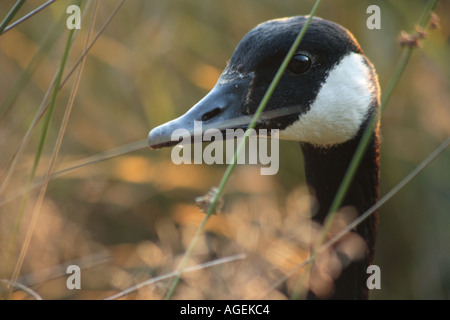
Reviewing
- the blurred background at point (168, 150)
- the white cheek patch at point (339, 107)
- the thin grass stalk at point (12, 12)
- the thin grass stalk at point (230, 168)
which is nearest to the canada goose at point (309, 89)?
the white cheek patch at point (339, 107)

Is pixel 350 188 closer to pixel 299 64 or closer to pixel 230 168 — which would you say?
pixel 299 64

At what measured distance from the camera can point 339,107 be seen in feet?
5.47

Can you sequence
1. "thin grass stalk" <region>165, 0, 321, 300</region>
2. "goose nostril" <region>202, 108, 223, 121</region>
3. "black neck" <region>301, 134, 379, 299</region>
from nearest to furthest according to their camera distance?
"thin grass stalk" <region>165, 0, 321, 300</region>
"goose nostril" <region>202, 108, 223, 121</region>
"black neck" <region>301, 134, 379, 299</region>

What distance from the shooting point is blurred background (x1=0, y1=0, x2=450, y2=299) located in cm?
252

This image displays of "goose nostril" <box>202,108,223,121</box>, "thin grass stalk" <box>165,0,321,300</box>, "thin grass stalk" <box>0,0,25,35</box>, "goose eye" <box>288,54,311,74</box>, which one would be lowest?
"thin grass stalk" <box>165,0,321,300</box>

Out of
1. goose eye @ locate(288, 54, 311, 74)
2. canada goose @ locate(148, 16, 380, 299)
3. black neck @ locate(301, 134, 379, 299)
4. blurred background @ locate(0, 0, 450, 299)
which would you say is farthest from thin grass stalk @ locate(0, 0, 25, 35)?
blurred background @ locate(0, 0, 450, 299)

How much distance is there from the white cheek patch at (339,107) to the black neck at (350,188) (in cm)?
6

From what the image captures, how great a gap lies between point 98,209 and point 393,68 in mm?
1623

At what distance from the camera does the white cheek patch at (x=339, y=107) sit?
1.67 metres

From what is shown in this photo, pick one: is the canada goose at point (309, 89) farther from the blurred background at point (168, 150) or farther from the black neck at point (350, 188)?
the blurred background at point (168, 150)

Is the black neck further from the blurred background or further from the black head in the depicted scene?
the blurred background

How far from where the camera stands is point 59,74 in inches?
51.6

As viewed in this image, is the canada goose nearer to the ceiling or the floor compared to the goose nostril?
nearer to the ceiling

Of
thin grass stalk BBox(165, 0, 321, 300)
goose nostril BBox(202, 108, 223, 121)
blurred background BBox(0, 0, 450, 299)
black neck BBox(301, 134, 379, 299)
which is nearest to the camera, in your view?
thin grass stalk BBox(165, 0, 321, 300)
